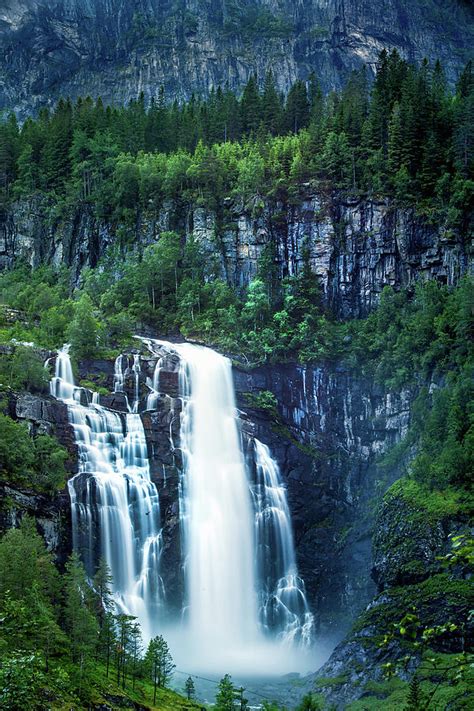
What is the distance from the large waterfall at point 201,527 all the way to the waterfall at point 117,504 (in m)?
0.07

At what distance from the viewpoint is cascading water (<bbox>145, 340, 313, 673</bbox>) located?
4750 cm

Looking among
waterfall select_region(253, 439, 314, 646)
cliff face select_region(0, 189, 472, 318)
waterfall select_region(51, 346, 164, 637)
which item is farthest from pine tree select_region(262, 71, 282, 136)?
waterfall select_region(51, 346, 164, 637)

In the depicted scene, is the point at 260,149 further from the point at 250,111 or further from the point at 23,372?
the point at 23,372

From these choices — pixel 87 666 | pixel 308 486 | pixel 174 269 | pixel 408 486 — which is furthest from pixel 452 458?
pixel 174 269

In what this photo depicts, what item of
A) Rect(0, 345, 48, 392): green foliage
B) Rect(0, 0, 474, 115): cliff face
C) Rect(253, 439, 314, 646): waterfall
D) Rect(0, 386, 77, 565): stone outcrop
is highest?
Rect(0, 0, 474, 115): cliff face

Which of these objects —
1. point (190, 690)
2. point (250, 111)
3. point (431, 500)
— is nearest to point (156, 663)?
point (190, 690)

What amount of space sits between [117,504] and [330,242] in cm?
3354

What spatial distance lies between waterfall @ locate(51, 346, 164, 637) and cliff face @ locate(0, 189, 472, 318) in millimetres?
24739

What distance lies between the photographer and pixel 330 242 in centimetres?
6944

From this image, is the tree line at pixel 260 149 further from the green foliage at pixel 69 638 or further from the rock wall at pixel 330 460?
the green foliage at pixel 69 638

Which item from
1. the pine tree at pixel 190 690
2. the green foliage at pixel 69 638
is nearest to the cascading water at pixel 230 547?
the pine tree at pixel 190 690

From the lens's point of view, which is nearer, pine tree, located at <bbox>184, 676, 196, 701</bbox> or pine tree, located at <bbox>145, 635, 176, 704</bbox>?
pine tree, located at <bbox>145, 635, 176, 704</bbox>

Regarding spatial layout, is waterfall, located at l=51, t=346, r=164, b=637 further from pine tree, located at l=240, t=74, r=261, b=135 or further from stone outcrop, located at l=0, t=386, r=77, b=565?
pine tree, located at l=240, t=74, r=261, b=135

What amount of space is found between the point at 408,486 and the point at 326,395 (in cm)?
1508
